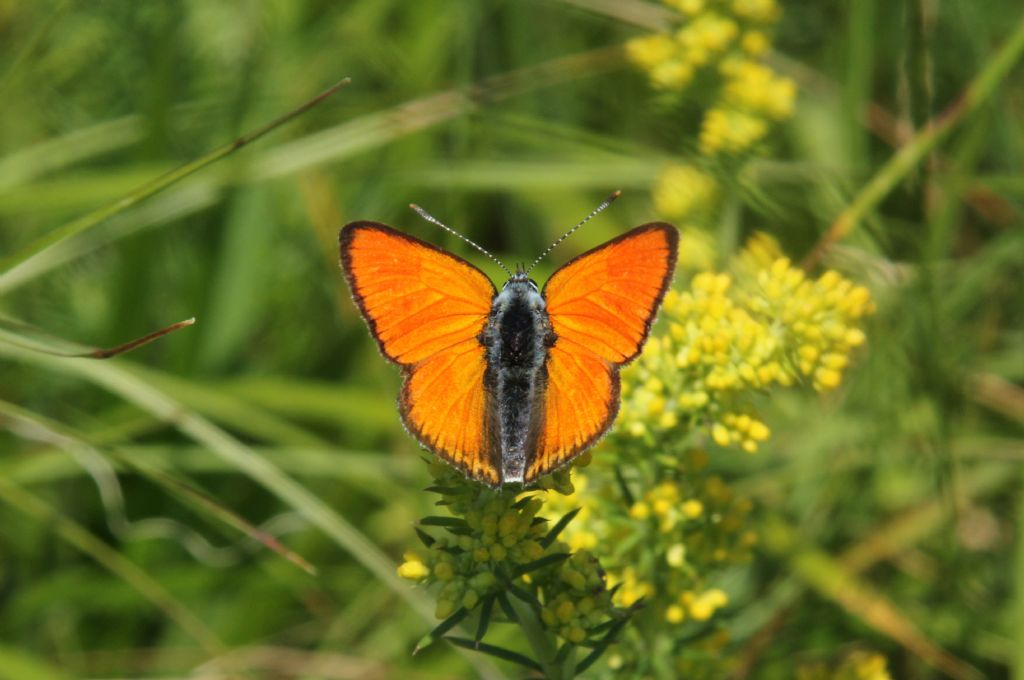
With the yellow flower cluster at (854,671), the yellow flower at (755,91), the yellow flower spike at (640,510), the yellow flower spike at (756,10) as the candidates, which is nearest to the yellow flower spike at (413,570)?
the yellow flower spike at (640,510)

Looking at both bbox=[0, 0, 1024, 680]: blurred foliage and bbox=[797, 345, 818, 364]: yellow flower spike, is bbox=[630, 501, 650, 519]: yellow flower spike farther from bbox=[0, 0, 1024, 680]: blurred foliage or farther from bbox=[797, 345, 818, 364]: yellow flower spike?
bbox=[0, 0, 1024, 680]: blurred foliage

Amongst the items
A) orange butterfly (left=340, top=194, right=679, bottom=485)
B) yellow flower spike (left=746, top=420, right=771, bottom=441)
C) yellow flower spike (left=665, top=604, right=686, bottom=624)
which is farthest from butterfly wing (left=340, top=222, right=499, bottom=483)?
yellow flower spike (left=665, top=604, right=686, bottom=624)

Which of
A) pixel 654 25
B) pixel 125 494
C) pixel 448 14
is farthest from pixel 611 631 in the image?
pixel 448 14

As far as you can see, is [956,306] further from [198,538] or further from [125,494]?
[125,494]

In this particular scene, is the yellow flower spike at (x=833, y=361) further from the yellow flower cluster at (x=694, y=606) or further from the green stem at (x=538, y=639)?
the green stem at (x=538, y=639)

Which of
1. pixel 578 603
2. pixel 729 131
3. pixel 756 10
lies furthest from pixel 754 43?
pixel 578 603
